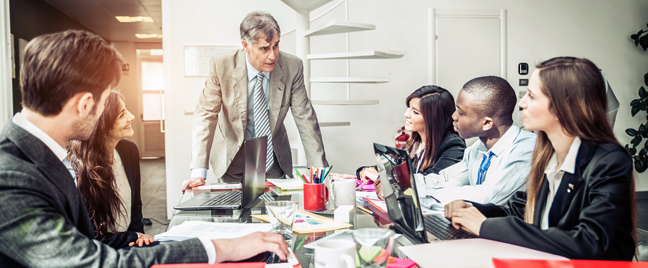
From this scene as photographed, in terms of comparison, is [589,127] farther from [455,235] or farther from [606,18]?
[606,18]

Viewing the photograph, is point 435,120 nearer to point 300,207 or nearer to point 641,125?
point 300,207

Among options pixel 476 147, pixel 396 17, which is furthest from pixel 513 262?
pixel 396 17

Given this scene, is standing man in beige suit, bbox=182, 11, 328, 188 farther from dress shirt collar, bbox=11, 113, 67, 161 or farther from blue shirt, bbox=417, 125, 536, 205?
dress shirt collar, bbox=11, 113, 67, 161

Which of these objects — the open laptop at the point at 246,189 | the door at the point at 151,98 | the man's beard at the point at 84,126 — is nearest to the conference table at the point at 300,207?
the open laptop at the point at 246,189

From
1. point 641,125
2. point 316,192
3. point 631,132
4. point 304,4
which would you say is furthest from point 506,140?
point 641,125

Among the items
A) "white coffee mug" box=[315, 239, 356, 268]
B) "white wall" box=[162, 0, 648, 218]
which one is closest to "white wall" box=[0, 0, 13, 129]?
"white wall" box=[162, 0, 648, 218]

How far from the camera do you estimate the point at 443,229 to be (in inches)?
44.6

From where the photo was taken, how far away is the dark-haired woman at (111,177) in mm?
1454

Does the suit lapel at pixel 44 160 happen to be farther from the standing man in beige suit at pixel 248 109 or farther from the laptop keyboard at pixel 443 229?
the standing man in beige suit at pixel 248 109

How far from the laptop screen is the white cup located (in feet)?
0.67

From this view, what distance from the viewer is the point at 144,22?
23.5ft

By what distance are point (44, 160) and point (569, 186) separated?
1115 mm

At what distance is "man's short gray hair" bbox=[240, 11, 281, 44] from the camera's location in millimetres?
2043

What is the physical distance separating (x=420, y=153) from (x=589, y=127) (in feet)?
3.98
